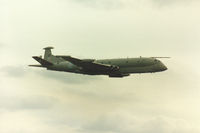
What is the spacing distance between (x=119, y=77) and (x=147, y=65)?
5.34 meters

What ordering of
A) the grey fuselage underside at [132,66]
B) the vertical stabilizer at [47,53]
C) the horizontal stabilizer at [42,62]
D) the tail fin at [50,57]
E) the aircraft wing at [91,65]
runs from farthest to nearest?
the vertical stabilizer at [47,53] < the tail fin at [50,57] < the horizontal stabilizer at [42,62] < the grey fuselage underside at [132,66] < the aircraft wing at [91,65]

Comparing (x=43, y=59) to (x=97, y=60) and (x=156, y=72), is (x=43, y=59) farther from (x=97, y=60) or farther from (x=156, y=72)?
(x=156, y=72)

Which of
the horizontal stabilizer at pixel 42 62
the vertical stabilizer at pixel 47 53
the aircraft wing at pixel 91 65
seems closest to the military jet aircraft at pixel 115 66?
the aircraft wing at pixel 91 65

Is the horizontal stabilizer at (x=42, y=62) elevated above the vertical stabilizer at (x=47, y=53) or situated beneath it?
situated beneath

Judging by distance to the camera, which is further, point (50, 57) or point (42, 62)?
point (50, 57)

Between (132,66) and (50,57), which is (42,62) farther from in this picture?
(132,66)

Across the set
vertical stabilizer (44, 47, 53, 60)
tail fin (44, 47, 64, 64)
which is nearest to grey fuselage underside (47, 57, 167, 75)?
tail fin (44, 47, 64, 64)

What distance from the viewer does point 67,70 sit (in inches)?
3627

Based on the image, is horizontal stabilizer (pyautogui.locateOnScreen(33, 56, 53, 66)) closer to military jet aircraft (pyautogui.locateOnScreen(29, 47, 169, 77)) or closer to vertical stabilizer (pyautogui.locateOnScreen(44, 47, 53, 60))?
military jet aircraft (pyautogui.locateOnScreen(29, 47, 169, 77))

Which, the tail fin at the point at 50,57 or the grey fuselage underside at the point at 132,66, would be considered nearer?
the grey fuselage underside at the point at 132,66

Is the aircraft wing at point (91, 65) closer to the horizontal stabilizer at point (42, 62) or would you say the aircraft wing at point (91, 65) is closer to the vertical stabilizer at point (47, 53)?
the horizontal stabilizer at point (42, 62)

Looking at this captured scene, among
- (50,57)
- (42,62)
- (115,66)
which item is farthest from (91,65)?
(50,57)

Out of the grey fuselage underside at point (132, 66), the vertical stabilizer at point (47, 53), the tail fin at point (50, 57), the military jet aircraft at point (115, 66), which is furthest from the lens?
the vertical stabilizer at point (47, 53)

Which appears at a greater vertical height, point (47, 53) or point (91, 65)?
point (47, 53)
